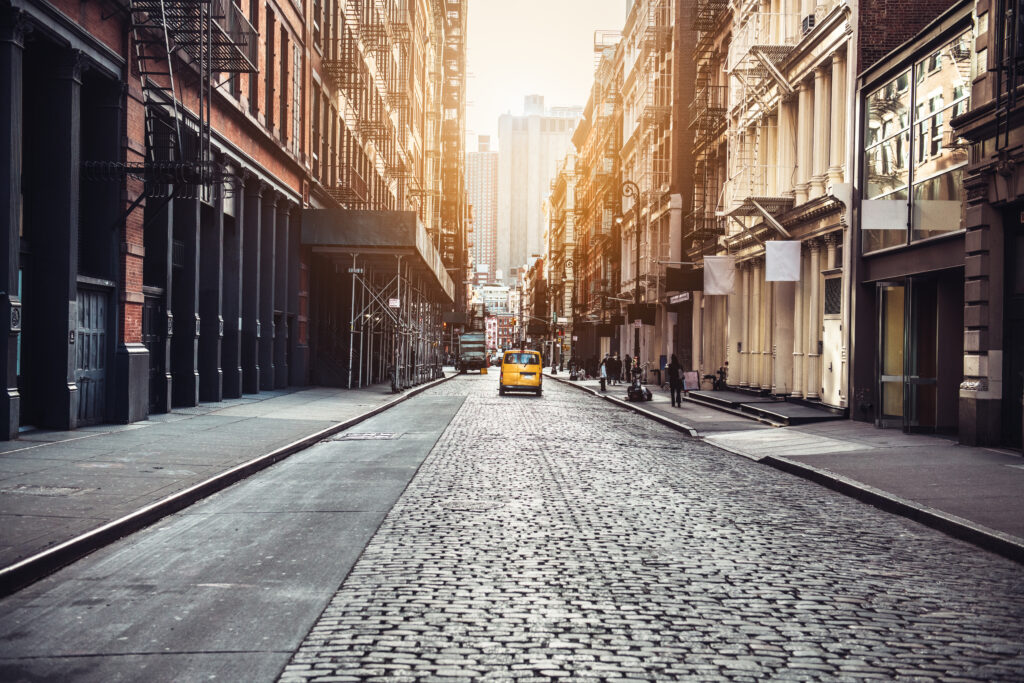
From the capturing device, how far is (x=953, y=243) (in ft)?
58.2

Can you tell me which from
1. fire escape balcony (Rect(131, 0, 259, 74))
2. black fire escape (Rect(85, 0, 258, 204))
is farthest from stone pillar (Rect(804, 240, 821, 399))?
black fire escape (Rect(85, 0, 258, 204))

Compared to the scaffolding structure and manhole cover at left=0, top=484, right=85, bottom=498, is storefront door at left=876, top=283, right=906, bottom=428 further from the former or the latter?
the scaffolding structure

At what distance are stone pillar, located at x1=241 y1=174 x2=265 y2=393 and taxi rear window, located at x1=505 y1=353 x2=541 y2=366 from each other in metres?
12.4

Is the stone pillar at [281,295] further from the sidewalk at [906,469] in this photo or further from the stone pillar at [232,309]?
the sidewalk at [906,469]

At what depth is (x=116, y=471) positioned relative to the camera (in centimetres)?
1120

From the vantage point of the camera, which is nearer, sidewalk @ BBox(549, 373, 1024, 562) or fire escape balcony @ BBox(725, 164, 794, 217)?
sidewalk @ BBox(549, 373, 1024, 562)

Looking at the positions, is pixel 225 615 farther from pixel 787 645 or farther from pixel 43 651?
pixel 787 645

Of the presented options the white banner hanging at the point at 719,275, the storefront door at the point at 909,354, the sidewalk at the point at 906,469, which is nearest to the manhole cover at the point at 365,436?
the sidewalk at the point at 906,469

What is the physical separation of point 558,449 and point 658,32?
3627 centimetres

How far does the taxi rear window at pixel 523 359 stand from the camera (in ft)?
124

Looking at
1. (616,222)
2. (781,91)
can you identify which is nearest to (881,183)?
(781,91)

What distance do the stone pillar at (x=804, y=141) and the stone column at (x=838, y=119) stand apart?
2.02 metres

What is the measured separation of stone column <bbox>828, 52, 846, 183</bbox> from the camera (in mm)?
23516

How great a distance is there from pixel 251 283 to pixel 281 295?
152 inches
